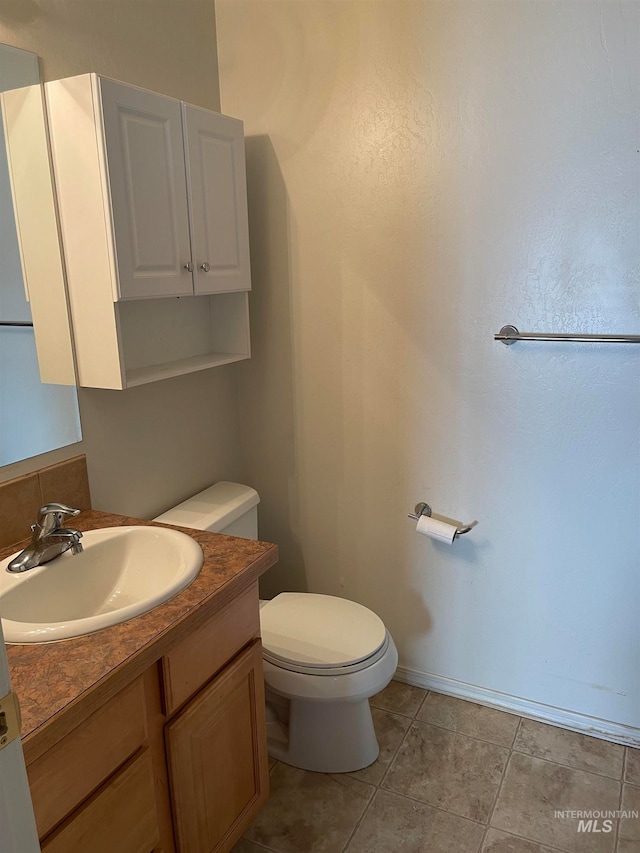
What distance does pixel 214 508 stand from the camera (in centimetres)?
198

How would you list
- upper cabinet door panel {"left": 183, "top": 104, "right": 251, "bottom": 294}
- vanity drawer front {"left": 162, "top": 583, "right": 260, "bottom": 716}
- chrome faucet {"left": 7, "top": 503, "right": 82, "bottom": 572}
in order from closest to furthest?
vanity drawer front {"left": 162, "top": 583, "right": 260, "bottom": 716} → chrome faucet {"left": 7, "top": 503, "right": 82, "bottom": 572} → upper cabinet door panel {"left": 183, "top": 104, "right": 251, "bottom": 294}

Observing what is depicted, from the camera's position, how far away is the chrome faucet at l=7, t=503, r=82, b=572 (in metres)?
1.36

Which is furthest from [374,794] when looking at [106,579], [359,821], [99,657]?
[99,657]

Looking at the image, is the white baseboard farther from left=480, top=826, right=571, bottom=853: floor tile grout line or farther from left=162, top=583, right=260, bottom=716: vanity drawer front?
left=162, top=583, right=260, bottom=716: vanity drawer front

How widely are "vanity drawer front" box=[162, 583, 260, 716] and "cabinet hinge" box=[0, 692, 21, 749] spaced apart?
1.97 feet

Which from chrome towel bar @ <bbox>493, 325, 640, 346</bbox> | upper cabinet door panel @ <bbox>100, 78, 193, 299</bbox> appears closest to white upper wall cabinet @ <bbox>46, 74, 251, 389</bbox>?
upper cabinet door panel @ <bbox>100, 78, 193, 299</bbox>

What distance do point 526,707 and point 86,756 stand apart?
1535 millimetres

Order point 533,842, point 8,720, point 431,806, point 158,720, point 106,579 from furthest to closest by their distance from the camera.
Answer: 1. point 431,806
2. point 533,842
3. point 106,579
4. point 158,720
5. point 8,720

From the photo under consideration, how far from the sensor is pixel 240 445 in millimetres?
2377

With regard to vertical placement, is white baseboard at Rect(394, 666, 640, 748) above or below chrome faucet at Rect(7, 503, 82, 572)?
below

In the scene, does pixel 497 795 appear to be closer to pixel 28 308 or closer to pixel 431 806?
pixel 431 806


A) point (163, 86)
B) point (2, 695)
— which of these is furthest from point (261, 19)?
point (2, 695)

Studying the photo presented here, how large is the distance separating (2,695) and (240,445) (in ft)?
5.89

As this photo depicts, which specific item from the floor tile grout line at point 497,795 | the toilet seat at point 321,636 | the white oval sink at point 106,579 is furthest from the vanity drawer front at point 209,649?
the floor tile grout line at point 497,795
